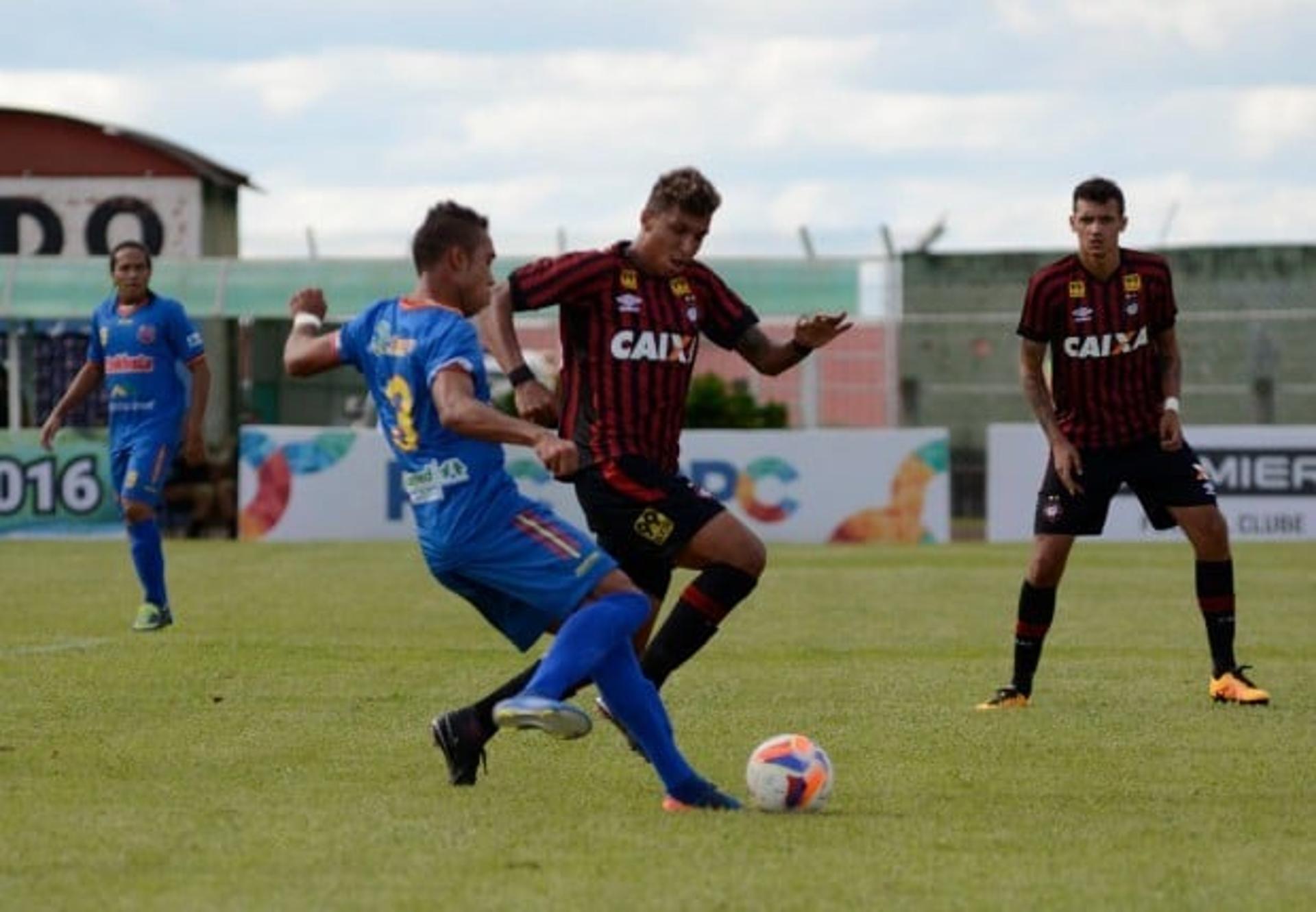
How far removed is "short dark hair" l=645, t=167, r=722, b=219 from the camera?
9.15 meters

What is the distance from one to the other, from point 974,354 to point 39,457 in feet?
38.0

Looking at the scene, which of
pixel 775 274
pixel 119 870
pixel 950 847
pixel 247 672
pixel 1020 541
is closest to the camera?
pixel 119 870

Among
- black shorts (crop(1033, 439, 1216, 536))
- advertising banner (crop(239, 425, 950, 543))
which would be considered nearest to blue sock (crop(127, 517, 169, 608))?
black shorts (crop(1033, 439, 1216, 536))

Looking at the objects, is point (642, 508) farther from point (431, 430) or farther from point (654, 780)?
point (431, 430)

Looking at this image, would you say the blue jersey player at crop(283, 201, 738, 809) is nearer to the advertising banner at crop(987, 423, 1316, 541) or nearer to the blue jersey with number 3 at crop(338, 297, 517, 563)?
the blue jersey with number 3 at crop(338, 297, 517, 563)

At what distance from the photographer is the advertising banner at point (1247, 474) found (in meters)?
26.8

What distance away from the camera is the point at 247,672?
12711mm

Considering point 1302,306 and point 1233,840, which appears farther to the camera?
point 1302,306

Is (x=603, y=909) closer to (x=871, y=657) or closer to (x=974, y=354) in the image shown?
(x=871, y=657)

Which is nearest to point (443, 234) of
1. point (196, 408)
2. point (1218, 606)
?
point (1218, 606)

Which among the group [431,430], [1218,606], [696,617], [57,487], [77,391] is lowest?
[57,487]

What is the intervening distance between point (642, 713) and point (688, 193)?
196 cm

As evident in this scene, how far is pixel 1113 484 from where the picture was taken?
11594 mm

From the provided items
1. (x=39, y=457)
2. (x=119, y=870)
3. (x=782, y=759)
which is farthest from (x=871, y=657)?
(x=39, y=457)
